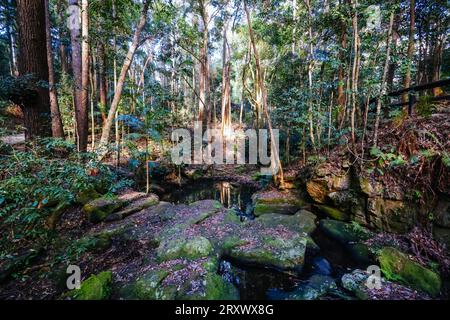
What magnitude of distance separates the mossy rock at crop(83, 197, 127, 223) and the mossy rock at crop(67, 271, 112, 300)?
259 centimetres

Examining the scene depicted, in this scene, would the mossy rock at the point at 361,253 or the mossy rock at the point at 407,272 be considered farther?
the mossy rock at the point at 361,253

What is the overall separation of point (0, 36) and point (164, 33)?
17961 mm

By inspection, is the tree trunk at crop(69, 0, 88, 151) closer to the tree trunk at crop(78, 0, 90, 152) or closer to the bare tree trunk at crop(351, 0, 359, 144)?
the tree trunk at crop(78, 0, 90, 152)

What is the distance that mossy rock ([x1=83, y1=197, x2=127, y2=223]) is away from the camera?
18.3 ft

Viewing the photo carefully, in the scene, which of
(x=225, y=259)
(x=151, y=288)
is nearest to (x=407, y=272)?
(x=225, y=259)

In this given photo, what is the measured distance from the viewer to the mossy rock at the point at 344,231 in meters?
4.90

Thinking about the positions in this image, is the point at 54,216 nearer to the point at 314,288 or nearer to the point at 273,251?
the point at 273,251

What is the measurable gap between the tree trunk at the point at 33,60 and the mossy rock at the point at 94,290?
3.63 metres

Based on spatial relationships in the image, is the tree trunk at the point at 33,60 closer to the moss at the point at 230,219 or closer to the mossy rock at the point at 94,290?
the mossy rock at the point at 94,290

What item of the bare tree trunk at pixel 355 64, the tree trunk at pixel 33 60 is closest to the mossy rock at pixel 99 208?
the tree trunk at pixel 33 60

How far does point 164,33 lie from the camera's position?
1197 centimetres

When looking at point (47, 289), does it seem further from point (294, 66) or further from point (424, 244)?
point (294, 66)

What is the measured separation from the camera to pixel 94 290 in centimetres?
309

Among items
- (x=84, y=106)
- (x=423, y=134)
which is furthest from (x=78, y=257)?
(x=423, y=134)
